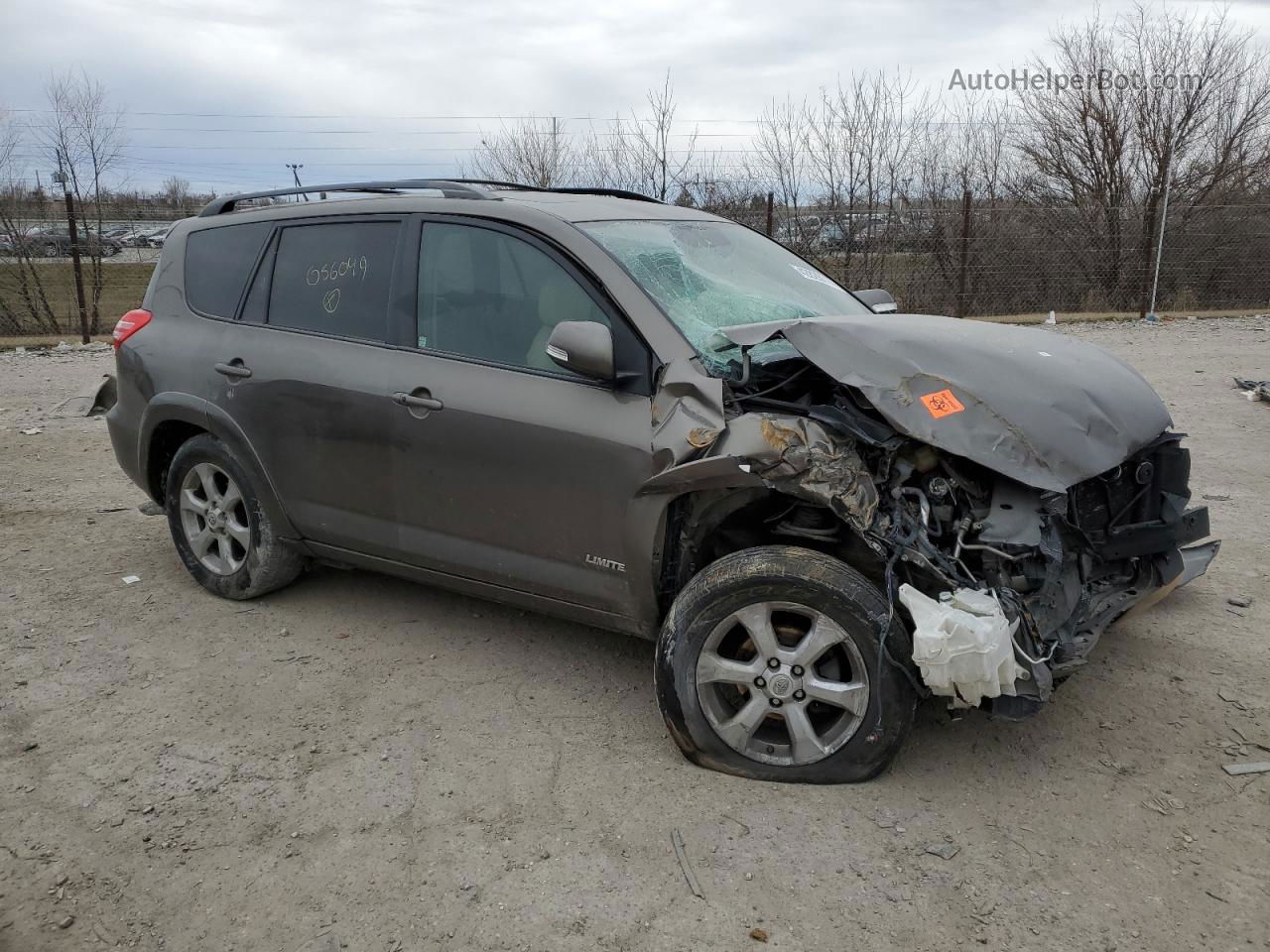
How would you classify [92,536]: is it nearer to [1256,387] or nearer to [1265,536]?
[1265,536]

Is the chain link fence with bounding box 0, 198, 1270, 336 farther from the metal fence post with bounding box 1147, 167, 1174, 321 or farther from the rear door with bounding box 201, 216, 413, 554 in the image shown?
the rear door with bounding box 201, 216, 413, 554

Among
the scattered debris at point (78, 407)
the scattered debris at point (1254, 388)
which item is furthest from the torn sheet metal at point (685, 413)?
the scattered debris at point (1254, 388)

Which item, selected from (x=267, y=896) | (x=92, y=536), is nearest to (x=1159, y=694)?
(x=267, y=896)

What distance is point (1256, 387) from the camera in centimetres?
886

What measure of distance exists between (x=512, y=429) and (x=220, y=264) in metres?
2.04

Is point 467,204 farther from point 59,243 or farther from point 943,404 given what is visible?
point 59,243

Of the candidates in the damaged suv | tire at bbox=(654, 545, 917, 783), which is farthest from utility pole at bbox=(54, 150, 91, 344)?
tire at bbox=(654, 545, 917, 783)

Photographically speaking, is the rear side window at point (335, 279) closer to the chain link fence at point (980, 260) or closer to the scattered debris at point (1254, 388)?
the scattered debris at point (1254, 388)

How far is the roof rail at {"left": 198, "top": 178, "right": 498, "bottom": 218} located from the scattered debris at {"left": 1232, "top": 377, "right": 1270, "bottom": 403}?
7466 millimetres

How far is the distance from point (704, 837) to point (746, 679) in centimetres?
51

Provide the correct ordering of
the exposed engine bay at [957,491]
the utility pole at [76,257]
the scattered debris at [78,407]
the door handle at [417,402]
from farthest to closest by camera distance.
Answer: the utility pole at [76,257] → the scattered debris at [78,407] → the door handle at [417,402] → the exposed engine bay at [957,491]

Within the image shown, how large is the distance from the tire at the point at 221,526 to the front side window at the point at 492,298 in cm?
129

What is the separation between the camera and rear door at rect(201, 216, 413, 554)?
13.2ft

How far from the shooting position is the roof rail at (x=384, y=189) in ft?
13.4
